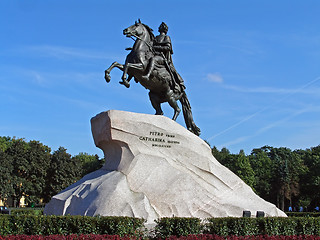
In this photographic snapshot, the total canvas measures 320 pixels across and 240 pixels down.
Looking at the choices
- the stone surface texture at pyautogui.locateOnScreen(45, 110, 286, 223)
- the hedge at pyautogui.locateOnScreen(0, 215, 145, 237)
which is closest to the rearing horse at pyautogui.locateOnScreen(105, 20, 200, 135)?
the stone surface texture at pyautogui.locateOnScreen(45, 110, 286, 223)

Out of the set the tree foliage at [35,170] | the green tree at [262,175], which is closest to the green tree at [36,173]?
the tree foliage at [35,170]

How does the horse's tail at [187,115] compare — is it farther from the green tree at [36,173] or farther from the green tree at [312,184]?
the green tree at [312,184]

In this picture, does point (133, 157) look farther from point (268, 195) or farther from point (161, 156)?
point (268, 195)

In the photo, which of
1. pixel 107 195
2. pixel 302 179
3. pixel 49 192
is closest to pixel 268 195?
pixel 302 179

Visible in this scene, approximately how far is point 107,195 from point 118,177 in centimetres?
82

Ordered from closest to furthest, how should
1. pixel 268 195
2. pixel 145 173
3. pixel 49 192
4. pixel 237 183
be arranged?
pixel 145 173 < pixel 237 183 < pixel 49 192 < pixel 268 195

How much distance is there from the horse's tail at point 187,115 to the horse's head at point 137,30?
3264mm

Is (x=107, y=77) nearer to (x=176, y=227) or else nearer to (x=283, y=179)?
(x=176, y=227)

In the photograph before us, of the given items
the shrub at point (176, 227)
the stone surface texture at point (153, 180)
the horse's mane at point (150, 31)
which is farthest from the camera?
the horse's mane at point (150, 31)

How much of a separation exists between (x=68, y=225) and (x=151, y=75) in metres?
6.83

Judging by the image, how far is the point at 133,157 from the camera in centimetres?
1204

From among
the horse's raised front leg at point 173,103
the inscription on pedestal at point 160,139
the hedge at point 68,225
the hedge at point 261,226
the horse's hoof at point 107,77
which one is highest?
the horse's raised front leg at point 173,103

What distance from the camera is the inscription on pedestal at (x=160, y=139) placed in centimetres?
1240

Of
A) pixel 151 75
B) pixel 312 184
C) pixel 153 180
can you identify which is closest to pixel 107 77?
pixel 151 75
